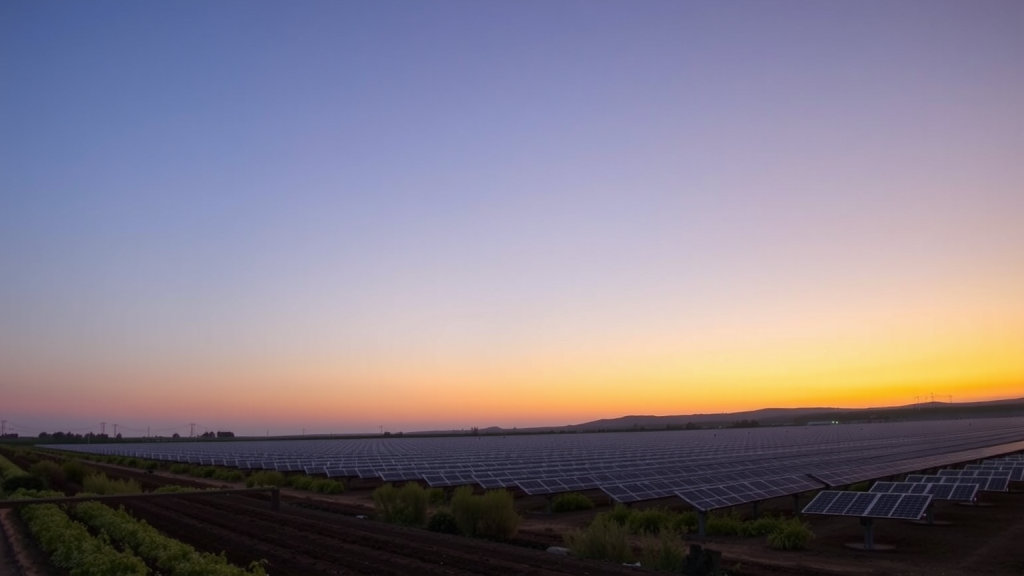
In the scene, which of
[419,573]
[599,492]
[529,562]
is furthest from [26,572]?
[599,492]

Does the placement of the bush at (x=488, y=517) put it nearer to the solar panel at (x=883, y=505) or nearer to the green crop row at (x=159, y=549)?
the green crop row at (x=159, y=549)

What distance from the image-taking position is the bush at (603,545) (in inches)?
529

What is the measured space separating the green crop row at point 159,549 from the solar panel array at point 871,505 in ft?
37.0

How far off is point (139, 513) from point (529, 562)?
13560mm

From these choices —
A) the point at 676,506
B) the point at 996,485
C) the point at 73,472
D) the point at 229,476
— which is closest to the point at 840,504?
the point at 676,506

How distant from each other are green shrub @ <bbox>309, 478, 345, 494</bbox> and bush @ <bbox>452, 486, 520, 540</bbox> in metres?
14.8

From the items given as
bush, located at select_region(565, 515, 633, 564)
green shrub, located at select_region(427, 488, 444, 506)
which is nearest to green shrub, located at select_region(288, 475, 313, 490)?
green shrub, located at select_region(427, 488, 444, 506)

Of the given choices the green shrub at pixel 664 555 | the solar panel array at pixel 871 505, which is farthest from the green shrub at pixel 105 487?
the solar panel array at pixel 871 505

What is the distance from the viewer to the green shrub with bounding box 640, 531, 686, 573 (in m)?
12.6

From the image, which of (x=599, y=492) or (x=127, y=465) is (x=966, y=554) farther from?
(x=127, y=465)

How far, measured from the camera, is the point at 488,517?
16969mm

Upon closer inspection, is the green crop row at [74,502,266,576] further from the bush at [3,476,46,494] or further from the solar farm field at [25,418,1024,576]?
the bush at [3,476,46,494]

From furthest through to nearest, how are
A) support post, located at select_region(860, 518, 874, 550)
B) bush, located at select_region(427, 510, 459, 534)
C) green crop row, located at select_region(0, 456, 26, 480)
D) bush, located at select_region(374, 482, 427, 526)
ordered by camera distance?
green crop row, located at select_region(0, 456, 26, 480), bush, located at select_region(374, 482, 427, 526), bush, located at select_region(427, 510, 459, 534), support post, located at select_region(860, 518, 874, 550)

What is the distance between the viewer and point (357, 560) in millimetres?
13531
